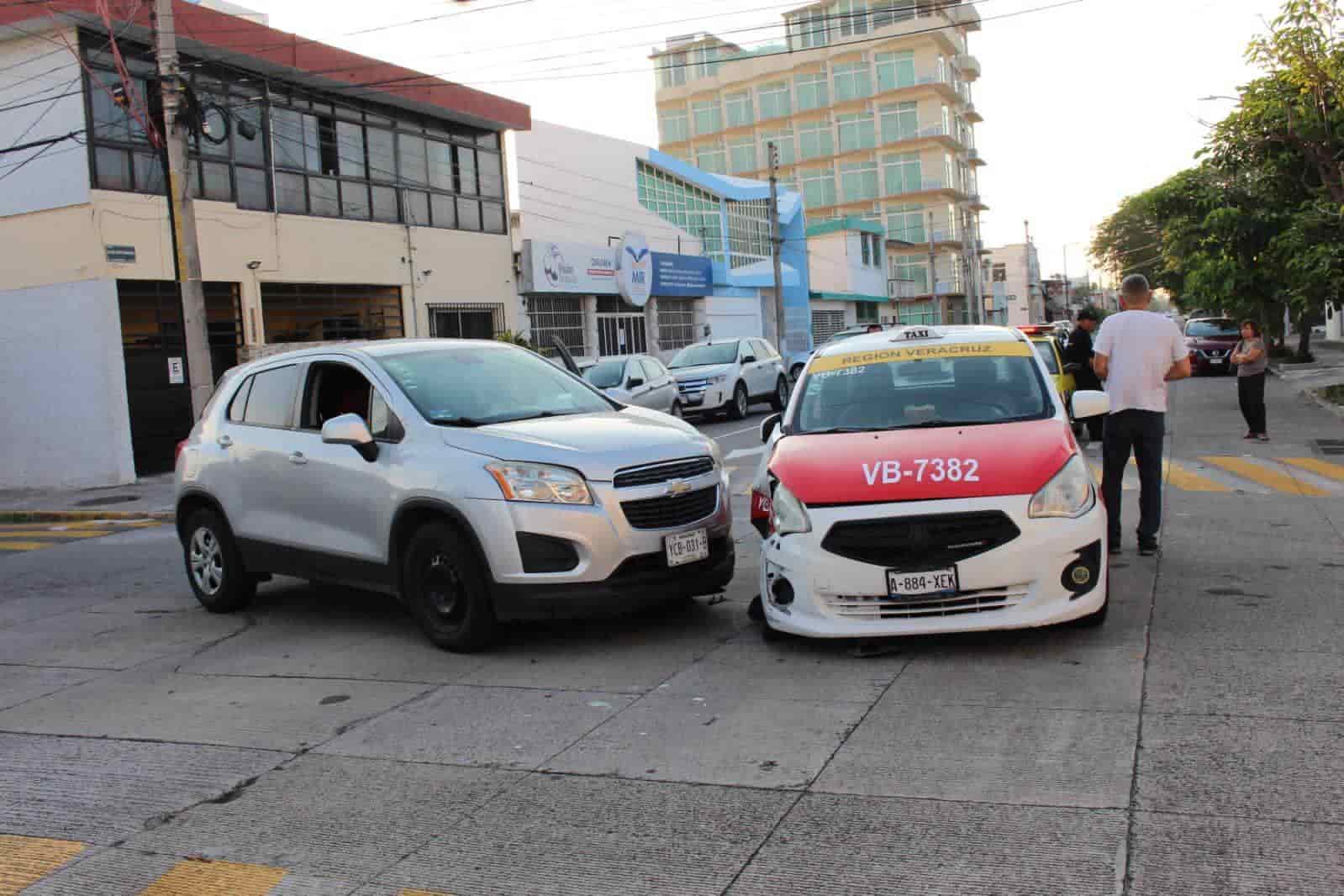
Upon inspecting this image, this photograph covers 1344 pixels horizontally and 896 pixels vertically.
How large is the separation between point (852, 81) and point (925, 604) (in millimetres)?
89375

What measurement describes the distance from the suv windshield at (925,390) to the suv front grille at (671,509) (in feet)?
2.37

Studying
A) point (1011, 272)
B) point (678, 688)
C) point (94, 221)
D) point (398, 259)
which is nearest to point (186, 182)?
point (94, 221)

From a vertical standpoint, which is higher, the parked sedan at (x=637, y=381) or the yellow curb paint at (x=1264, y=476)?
the parked sedan at (x=637, y=381)

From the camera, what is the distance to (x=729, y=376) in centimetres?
2498

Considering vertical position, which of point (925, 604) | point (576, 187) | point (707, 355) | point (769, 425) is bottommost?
point (925, 604)

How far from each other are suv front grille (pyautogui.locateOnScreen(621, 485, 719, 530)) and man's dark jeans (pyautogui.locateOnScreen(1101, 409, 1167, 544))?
2.95 metres

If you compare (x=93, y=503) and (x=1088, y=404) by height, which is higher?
(x=1088, y=404)

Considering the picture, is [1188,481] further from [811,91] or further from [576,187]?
[811,91]

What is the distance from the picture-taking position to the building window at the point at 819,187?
9225 cm

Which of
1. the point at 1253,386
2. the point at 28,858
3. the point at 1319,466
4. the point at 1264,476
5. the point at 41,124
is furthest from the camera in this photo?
the point at 41,124

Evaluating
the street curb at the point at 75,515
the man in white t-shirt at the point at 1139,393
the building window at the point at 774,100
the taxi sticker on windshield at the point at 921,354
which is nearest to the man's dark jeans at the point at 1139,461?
the man in white t-shirt at the point at 1139,393

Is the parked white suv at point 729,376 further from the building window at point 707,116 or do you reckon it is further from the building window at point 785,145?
the building window at point 707,116

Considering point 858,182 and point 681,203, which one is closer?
point 681,203

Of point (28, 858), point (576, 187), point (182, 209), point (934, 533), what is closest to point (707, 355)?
point (576, 187)
